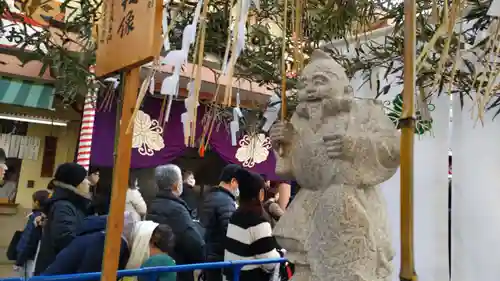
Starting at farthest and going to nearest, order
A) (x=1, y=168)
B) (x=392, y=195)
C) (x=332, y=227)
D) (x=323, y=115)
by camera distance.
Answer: (x=1, y=168), (x=392, y=195), (x=323, y=115), (x=332, y=227)

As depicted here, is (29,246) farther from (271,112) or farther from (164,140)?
(164,140)

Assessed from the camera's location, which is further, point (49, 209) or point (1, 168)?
point (1, 168)

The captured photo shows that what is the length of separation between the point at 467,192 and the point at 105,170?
4.95 m

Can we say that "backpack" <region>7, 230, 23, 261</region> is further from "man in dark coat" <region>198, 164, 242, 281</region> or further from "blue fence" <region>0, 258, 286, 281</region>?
"blue fence" <region>0, 258, 286, 281</region>

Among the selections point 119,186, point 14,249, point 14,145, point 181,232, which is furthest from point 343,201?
point 14,145

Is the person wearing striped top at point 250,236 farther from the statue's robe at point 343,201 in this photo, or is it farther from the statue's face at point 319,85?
the statue's face at point 319,85

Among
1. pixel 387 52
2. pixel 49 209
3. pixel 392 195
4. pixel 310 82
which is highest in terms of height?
pixel 387 52

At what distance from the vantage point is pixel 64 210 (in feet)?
9.21

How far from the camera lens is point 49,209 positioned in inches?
115

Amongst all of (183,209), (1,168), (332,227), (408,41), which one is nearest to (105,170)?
(1,168)

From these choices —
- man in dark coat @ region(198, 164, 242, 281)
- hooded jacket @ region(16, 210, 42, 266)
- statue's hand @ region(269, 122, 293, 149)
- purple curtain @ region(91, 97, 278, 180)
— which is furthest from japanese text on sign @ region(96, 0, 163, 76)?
purple curtain @ region(91, 97, 278, 180)

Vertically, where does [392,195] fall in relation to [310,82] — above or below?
below

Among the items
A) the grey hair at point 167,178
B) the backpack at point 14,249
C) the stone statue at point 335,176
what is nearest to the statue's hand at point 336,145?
the stone statue at point 335,176

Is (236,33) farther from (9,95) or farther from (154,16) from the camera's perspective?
(9,95)
